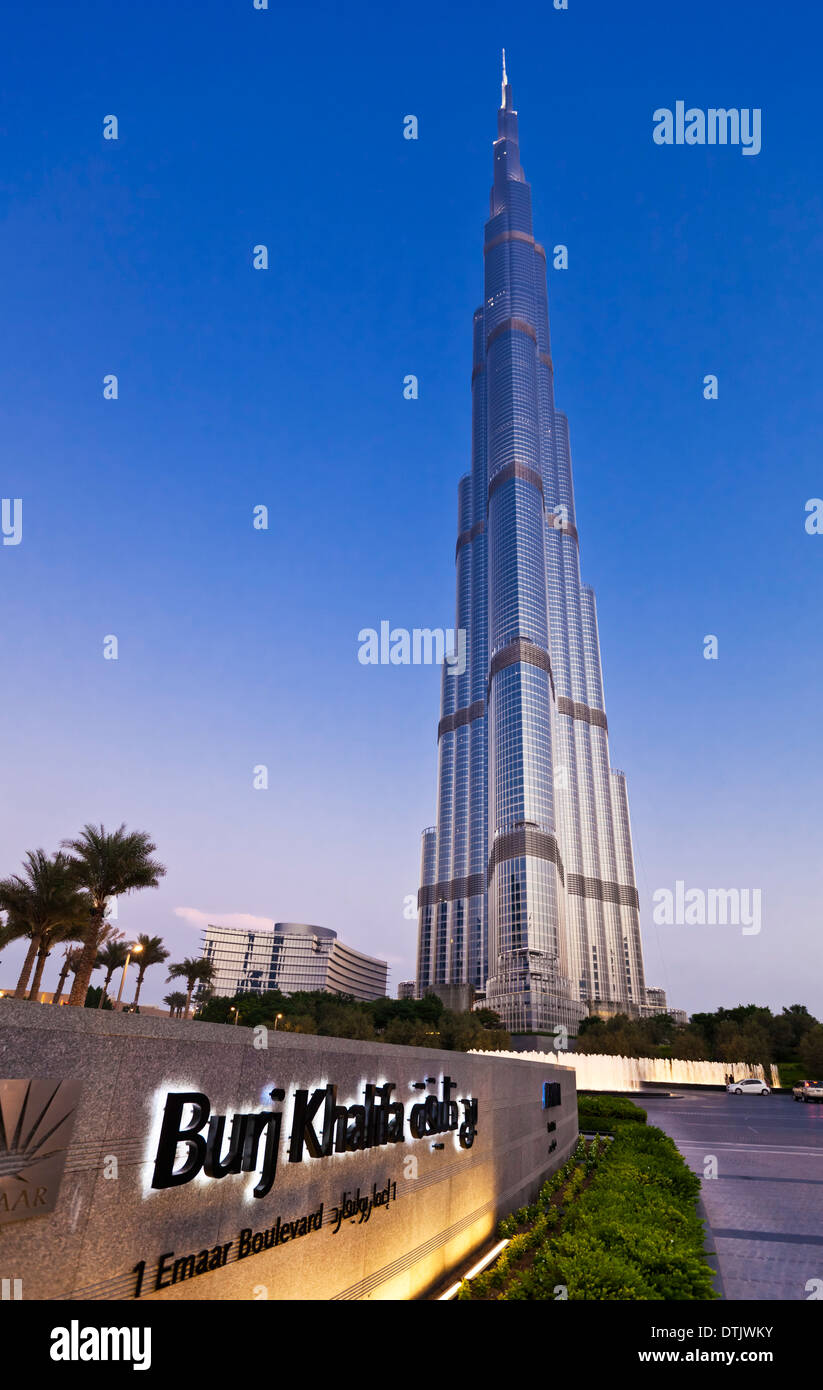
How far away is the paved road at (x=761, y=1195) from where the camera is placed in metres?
10.6

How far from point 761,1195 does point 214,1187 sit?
16.5 metres

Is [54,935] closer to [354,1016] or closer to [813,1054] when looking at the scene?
[354,1016]

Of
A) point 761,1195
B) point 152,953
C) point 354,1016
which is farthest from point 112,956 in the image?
point 761,1195

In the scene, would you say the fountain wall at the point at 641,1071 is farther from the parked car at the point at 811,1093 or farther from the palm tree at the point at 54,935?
the palm tree at the point at 54,935

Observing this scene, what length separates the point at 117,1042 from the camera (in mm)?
4910

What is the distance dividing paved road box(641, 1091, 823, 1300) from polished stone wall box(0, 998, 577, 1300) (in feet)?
15.6

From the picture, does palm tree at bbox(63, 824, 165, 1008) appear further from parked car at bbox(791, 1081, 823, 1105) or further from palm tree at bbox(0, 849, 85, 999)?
parked car at bbox(791, 1081, 823, 1105)

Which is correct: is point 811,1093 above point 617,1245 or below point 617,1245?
below

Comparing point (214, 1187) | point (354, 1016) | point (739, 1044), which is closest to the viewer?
point (214, 1187)

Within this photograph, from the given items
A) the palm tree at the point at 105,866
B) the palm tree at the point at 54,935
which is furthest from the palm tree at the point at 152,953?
the palm tree at the point at 105,866

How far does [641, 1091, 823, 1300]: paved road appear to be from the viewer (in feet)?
34.8

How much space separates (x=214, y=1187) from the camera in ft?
18.9

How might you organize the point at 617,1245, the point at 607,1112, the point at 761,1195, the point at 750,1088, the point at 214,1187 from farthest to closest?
the point at 750,1088, the point at 607,1112, the point at 761,1195, the point at 617,1245, the point at 214,1187

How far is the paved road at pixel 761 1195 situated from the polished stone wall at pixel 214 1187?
15.6 ft
